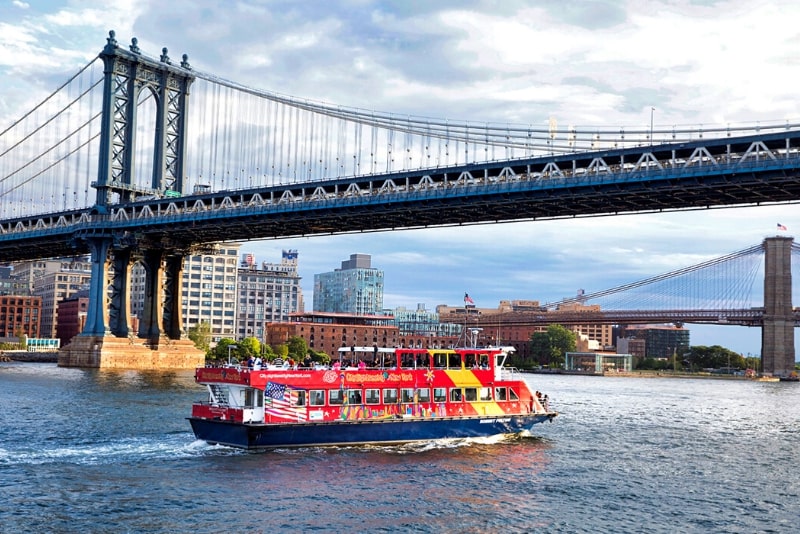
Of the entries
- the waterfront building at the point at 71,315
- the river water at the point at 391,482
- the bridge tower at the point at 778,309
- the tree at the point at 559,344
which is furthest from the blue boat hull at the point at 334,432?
the tree at the point at 559,344

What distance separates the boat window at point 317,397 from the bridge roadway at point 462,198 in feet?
110

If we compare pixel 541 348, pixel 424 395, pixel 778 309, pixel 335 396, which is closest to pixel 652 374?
pixel 541 348

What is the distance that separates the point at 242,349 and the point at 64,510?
308ft

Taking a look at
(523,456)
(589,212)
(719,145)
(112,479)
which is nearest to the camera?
(112,479)

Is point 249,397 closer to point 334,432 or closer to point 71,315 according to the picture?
point 334,432

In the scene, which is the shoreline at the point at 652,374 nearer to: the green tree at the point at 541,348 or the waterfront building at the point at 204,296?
the green tree at the point at 541,348

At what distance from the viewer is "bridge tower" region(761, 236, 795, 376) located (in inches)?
5561

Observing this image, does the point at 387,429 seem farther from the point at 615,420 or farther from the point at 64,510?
the point at 615,420

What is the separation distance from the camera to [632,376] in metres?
174

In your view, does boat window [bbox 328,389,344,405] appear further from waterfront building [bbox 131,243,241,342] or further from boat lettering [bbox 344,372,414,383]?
waterfront building [bbox 131,243,241,342]

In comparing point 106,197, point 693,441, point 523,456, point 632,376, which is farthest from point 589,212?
point 632,376

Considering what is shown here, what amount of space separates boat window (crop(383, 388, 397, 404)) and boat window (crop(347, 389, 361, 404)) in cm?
124

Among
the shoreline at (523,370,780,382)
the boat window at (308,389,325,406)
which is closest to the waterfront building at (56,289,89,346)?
the shoreline at (523,370,780,382)

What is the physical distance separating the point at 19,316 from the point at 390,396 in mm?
172368
